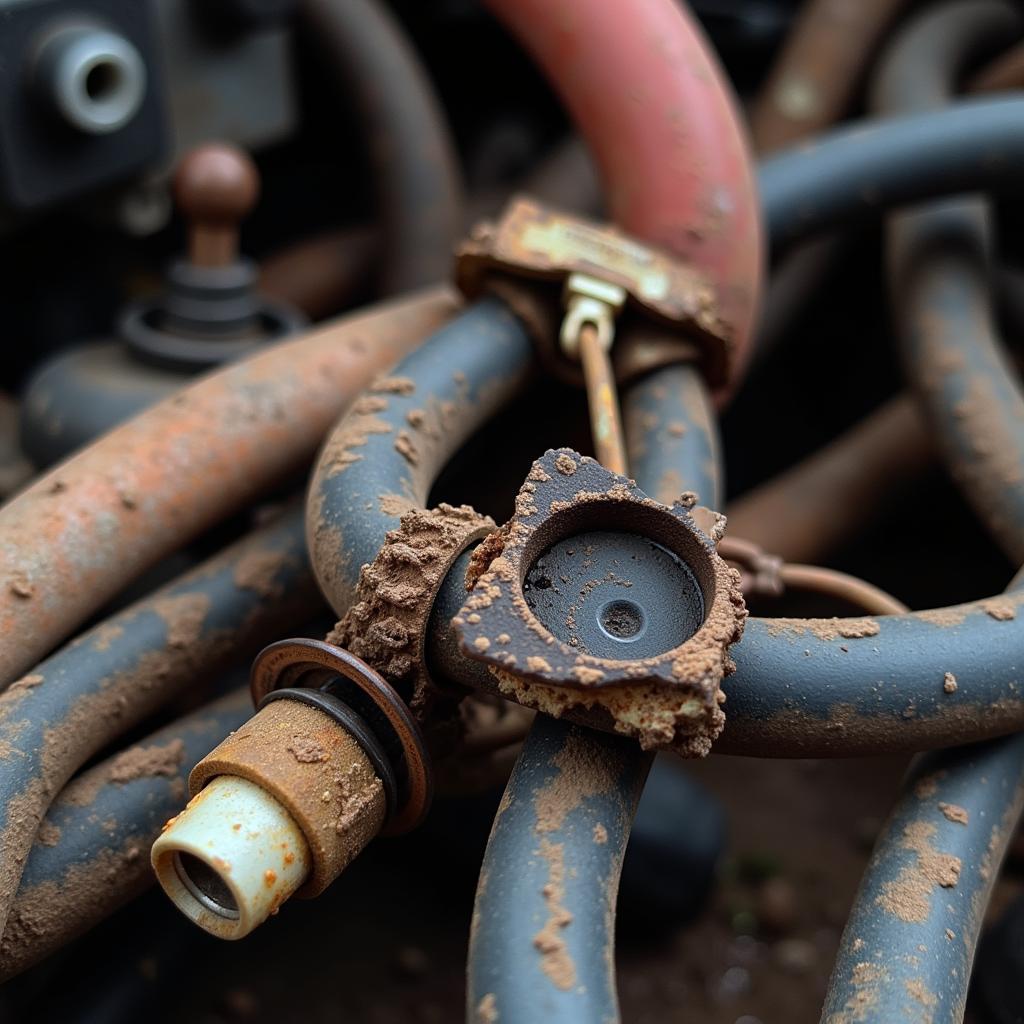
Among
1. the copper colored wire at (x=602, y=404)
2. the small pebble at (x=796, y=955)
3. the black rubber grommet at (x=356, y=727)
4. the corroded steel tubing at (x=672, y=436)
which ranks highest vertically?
the copper colored wire at (x=602, y=404)

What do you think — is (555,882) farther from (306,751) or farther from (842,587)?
(842,587)

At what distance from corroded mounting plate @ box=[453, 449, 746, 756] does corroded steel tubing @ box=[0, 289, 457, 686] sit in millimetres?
327

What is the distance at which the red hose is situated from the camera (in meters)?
1.06

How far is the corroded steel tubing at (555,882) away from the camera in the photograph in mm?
586

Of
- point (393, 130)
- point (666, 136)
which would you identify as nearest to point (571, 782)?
point (666, 136)

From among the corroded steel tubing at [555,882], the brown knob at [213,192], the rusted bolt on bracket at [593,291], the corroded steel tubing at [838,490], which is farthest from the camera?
the corroded steel tubing at [838,490]

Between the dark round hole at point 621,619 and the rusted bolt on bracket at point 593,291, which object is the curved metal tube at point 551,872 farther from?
the rusted bolt on bracket at point 593,291

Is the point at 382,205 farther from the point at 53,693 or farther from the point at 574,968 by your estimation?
the point at 574,968

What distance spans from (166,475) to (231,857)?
37cm

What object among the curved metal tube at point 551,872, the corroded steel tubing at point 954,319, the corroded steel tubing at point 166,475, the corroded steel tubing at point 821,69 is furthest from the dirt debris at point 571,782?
the corroded steel tubing at point 821,69

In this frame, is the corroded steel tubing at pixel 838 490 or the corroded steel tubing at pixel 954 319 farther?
the corroded steel tubing at pixel 838 490

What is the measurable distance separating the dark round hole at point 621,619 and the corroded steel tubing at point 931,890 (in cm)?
23

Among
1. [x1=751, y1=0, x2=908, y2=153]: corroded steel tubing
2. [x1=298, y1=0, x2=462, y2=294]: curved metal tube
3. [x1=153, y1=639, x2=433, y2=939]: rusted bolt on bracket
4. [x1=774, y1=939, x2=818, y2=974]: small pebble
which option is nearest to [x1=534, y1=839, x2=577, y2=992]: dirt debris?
[x1=153, y1=639, x2=433, y2=939]: rusted bolt on bracket

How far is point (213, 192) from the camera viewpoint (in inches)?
44.5
